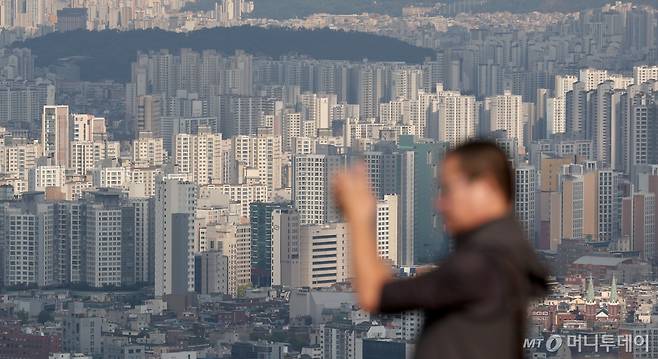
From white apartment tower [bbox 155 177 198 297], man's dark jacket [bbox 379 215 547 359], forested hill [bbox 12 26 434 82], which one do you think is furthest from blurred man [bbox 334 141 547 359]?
forested hill [bbox 12 26 434 82]

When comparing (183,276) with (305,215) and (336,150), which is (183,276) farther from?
(336,150)

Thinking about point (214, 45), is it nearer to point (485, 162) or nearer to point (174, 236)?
point (174, 236)

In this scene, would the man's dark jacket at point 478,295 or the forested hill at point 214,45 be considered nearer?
the man's dark jacket at point 478,295

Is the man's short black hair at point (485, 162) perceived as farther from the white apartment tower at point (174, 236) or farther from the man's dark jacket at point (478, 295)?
the white apartment tower at point (174, 236)

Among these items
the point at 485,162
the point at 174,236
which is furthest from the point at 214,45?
the point at 485,162

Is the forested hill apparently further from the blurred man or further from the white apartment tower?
the blurred man

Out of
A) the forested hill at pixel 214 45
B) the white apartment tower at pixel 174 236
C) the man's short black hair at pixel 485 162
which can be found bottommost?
the white apartment tower at pixel 174 236

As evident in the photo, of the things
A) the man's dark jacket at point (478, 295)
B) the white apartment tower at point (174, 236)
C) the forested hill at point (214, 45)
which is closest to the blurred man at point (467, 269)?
the man's dark jacket at point (478, 295)
